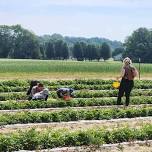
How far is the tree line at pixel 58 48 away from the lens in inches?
4437

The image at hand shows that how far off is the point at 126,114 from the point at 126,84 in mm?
2854

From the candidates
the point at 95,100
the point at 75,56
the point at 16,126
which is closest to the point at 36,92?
the point at 95,100

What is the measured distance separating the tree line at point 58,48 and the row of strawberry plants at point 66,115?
8815 centimetres

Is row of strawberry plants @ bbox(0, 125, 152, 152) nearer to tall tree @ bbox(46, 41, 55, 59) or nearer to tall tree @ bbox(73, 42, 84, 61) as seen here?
tall tree @ bbox(46, 41, 55, 59)

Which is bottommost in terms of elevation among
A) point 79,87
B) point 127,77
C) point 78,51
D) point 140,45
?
point 79,87

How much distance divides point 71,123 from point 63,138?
2.91m

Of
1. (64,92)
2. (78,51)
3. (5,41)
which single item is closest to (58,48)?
(78,51)

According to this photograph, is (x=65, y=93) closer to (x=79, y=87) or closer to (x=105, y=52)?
(x=79, y=87)

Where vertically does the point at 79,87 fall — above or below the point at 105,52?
below

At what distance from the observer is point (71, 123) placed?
13.2 metres

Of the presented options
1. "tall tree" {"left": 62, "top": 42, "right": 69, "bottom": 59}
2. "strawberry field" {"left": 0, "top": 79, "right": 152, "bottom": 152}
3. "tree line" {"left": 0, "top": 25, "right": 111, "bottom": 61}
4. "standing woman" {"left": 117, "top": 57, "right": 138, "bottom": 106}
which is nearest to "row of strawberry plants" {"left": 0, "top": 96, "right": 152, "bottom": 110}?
"strawberry field" {"left": 0, "top": 79, "right": 152, "bottom": 152}

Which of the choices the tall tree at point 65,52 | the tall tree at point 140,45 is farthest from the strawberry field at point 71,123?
the tall tree at point 65,52

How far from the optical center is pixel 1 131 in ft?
39.2

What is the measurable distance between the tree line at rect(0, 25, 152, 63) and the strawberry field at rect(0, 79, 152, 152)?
8637cm
